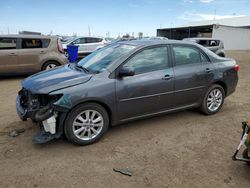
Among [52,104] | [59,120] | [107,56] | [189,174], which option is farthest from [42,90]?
[189,174]

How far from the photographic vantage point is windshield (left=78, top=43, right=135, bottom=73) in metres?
3.84

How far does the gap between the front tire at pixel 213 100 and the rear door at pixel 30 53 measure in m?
6.20

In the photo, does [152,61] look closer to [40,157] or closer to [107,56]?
[107,56]

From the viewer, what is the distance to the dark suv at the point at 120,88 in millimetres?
3303

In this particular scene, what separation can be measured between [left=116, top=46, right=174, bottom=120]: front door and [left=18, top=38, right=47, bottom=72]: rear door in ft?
18.7

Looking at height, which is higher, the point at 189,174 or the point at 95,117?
the point at 95,117

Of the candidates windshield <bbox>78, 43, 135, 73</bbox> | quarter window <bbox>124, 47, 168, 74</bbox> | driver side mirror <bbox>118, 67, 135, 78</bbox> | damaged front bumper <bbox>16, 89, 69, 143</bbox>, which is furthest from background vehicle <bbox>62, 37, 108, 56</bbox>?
damaged front bumper <bbox>16, 89, 69, 143</bbox>

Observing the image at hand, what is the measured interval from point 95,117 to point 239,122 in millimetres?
2863

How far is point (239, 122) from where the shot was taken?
4.46 m

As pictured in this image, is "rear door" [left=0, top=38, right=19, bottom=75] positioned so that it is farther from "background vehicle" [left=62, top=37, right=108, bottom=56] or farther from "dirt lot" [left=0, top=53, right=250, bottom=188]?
"background vehicle" [left=62, top=37, right=108, bottom=56]

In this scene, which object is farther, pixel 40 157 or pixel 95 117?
pixel 95 117

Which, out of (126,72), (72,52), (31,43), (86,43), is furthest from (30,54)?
(86,43)

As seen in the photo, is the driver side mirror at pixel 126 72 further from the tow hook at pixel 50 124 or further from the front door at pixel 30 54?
the front door at pixel 30 54

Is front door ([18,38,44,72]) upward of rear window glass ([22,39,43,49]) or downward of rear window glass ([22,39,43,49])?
downward
